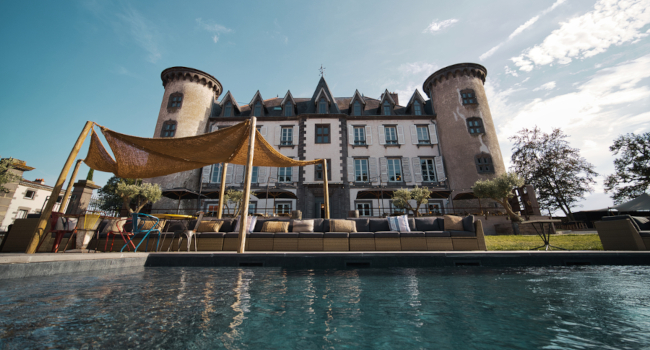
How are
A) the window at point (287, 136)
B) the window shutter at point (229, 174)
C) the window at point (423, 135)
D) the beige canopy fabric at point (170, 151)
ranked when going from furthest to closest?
the window at point (423, 135), the window at point (287, 136), the window shutter at point (229, 174), the beige canopy fabric at point (170, 151)

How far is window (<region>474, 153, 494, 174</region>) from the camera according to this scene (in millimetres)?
17734

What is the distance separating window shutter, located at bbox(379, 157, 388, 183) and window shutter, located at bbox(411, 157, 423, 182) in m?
2.11

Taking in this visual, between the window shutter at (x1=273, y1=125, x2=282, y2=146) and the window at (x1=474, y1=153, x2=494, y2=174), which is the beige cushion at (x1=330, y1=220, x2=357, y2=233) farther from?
the window at (x1=474, y1=153, x2=494, y2=174)

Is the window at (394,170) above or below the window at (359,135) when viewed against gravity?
below

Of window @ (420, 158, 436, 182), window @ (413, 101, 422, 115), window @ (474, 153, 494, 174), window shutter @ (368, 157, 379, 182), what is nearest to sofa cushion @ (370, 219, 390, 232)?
window shutter @ (368, 157, 379, 182)

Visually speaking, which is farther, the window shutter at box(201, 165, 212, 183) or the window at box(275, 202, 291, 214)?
the window shutter at box(201, 165, 212, 183)

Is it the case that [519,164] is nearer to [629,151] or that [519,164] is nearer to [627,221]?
[629,151]

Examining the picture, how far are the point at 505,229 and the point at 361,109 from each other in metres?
13.2

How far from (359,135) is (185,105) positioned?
14.0 m

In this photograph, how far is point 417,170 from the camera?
18.8 metres

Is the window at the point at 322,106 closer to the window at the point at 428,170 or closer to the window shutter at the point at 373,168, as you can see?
the window shutter at the point at 373,168

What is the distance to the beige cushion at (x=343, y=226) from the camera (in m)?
6.21

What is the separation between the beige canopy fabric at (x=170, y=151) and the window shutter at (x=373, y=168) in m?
11.5

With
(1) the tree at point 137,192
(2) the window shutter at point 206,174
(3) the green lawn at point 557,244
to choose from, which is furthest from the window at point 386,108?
(1) the tree at point 137,192
